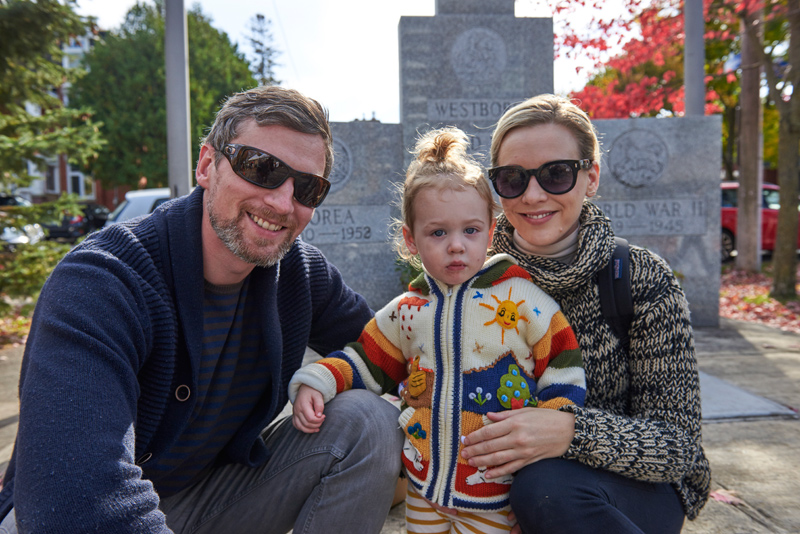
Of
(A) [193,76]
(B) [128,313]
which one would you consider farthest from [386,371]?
(A) [193,76]

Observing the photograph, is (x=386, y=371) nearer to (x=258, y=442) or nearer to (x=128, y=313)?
(x=258, y=442)

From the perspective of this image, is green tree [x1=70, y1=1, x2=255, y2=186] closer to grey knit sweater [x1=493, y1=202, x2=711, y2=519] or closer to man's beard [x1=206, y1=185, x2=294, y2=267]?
man's beard [x1=206, y1=185, x2=294, y2=267]

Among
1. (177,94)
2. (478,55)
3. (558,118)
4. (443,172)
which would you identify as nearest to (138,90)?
(478,55)

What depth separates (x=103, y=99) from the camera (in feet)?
89.1

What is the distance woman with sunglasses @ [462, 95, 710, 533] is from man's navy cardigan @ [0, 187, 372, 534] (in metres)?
0.74

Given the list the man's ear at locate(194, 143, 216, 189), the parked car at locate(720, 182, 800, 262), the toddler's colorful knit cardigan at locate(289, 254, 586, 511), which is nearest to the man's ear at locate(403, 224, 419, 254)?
the toddler's colorful knit cardigan at locate(289, 254, 586, 511)

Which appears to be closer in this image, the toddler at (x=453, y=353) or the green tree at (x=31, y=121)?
the toddler at (x=453, y=353)

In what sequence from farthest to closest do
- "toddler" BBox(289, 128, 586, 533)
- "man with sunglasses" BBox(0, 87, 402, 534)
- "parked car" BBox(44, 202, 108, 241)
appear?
1. "parked car" BBox(44, 202, 108, 241)
2. "toddler" BBox(289, 128, 586, 533)
3. "man with sunglasses" BBox(0, 87, 402, 534)

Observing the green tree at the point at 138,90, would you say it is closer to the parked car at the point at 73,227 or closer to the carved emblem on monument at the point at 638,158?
the parked car at the point at 73,227

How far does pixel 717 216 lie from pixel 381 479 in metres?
6.01

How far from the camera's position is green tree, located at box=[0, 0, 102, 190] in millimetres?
5793

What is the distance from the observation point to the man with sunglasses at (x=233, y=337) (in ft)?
5.19

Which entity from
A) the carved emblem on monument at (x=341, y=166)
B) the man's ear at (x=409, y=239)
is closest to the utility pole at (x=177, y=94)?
the carved emblem on monument at (x=341, y=166)

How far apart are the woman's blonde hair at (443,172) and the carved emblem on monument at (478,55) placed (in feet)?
15.4
